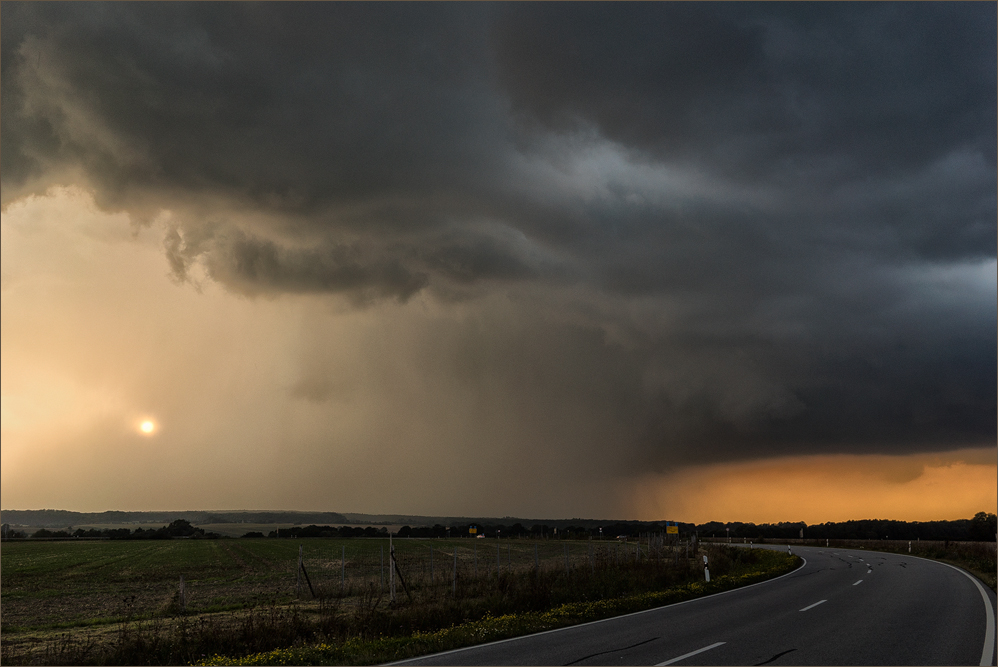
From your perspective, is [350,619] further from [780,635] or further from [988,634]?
[988,634]

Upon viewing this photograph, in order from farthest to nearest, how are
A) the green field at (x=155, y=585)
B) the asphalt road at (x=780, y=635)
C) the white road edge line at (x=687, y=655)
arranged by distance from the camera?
the green field at (x=155, y=585) → the asphalt road at (x=780, y=635) → the white road edge line at (x=687, y=655)

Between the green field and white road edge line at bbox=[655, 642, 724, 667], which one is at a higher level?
white road edge line at bbox=[655, 642, 724, 667]

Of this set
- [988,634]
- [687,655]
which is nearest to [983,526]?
[988,634]

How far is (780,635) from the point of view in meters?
14.2

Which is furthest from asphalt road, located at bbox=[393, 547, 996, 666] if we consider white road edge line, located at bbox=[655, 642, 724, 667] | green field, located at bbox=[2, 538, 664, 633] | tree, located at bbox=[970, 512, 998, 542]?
tree, located at bbox=[970, 512, 998, 542]

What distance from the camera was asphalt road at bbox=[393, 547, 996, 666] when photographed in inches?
476

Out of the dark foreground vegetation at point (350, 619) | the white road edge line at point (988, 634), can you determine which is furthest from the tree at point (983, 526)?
the white road edge line at point (988, 634)

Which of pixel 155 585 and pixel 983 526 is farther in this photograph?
pixel 983 526

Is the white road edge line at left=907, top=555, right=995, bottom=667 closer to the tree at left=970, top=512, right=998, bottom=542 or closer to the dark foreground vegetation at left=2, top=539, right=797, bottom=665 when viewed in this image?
the dark foreground vegetation at left=2, top=539, right=797, bottom=665

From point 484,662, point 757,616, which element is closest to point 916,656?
point 757,616

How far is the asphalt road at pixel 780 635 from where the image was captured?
1210cm

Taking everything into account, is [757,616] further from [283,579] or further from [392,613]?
[283,579]

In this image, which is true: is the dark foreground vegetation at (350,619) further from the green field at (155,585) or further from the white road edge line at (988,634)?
the white road edge line at (988,634)

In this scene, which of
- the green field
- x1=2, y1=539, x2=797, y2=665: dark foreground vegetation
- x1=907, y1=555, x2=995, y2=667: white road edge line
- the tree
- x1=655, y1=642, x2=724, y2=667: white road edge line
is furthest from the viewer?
the tree
